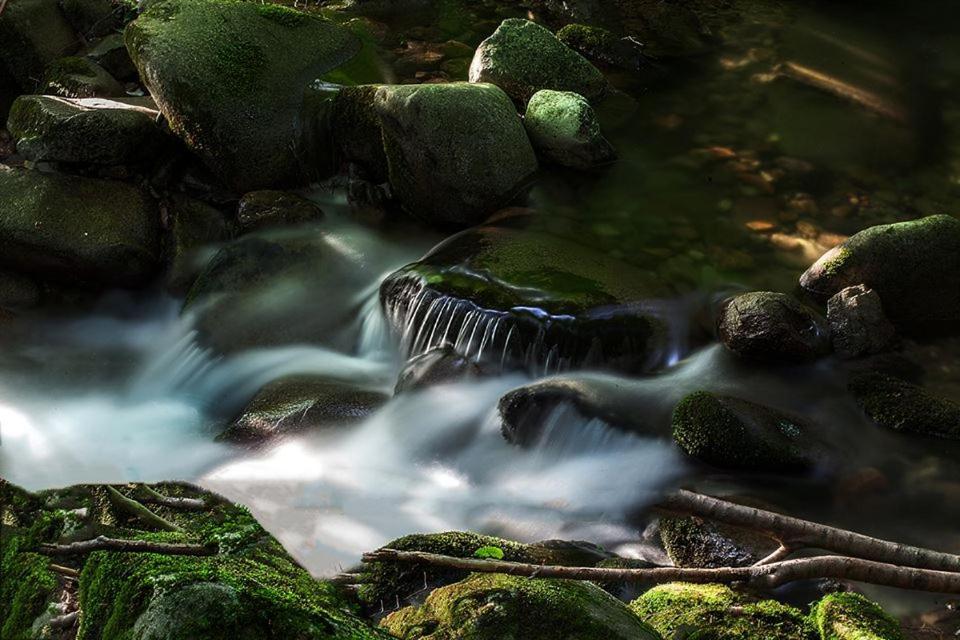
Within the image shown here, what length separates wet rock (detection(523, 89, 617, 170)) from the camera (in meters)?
7.85

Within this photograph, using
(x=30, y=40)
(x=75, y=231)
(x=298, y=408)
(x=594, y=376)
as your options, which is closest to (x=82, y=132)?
(x=75, y=231)

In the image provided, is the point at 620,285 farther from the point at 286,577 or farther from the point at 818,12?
the point at 818,12

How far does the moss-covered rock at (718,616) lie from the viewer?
2.76 metres

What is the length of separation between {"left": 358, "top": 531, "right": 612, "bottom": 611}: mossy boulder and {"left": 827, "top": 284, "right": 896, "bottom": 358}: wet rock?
3439 mm

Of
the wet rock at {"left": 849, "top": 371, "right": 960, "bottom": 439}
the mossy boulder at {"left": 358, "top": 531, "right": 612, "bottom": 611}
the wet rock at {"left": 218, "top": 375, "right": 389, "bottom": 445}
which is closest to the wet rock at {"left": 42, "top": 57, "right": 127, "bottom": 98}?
the wet rock at {"left": 218, "top": 375, "right": 389, "bottom": 445}

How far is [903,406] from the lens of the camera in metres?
5.45

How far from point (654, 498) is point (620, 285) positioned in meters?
2.02

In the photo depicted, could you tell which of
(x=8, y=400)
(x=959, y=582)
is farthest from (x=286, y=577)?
(x=8, y=400)

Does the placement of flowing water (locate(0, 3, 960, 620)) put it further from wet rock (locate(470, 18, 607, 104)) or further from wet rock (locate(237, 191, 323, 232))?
wet rock (locate(470, 18, 607, 104))

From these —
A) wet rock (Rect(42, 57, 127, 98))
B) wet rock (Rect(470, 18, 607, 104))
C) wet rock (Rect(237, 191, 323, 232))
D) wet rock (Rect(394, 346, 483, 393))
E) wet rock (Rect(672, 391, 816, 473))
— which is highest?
wet rock (Rect(470, 18, 607, 104))

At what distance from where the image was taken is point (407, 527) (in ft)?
15.3

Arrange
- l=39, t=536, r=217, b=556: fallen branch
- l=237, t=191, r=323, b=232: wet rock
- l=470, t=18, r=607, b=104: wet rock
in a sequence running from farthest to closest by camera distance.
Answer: l=470, t=18, r=607, b=104: wet rock < l=237, t=191, r=323, b=232: wet rock < l=39, t=536, r=217, b=556: fallen branch

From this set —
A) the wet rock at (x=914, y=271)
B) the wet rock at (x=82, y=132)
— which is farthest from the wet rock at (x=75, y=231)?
the wet rock at (x=914, y=271)

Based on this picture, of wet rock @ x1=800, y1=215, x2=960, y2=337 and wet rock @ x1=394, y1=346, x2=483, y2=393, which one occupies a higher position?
wet rock @ x1=800, y1=215, x2=960, y2=337
